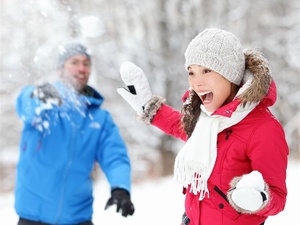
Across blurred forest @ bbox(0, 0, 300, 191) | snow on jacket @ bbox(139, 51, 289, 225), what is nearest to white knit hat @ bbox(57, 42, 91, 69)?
snow on jacket @ bbox(139, 51, 289, 225)

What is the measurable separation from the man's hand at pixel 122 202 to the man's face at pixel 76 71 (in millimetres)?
774

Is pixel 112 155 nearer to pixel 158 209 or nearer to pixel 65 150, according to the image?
pixel 65 150

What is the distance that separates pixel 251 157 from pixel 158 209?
17.8ft

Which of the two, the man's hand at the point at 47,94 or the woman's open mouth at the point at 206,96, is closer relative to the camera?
the woman's open mouth at the point at 206,96

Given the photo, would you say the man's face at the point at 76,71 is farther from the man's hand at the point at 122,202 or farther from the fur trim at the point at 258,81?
the fur trim at the point at 258,81

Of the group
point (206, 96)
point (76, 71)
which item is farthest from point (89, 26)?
point (206, 96)

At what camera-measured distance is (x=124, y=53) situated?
12484 millimetres

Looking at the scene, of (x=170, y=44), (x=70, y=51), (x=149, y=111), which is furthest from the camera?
(x=170, y=44)

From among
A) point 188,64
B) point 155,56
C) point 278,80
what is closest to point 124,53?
point 155,56

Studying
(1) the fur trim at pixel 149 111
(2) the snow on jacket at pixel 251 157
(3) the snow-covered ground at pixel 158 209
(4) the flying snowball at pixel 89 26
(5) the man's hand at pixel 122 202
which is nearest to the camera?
(2) the snow on jacket at pixel 251 157

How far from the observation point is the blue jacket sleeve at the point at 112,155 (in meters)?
3.69

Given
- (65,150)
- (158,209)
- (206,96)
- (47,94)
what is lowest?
(158,209)

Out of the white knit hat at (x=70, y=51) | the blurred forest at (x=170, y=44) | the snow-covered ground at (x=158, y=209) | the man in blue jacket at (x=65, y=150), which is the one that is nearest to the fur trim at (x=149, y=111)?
the man in blue jacket at (x=65, y=150)

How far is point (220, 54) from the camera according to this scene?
2.43 meters
